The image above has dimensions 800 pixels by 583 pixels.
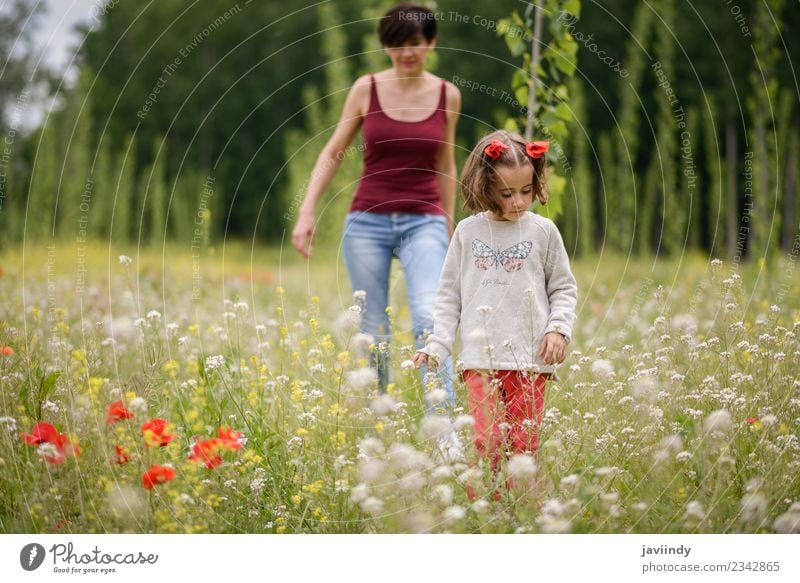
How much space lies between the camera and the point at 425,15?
4305mm

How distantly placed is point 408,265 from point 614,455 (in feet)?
4.88

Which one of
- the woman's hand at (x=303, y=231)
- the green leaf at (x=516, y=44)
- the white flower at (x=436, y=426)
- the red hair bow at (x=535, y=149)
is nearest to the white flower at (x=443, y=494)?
the white flower at (x=436, y=426)

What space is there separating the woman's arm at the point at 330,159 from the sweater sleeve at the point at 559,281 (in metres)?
1.42

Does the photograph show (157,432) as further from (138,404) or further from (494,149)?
(494,149)

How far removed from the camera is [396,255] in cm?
462

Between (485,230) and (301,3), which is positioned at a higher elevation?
(301,3)

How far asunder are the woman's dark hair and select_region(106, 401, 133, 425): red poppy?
2.21m

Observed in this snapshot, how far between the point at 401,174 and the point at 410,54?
61cm

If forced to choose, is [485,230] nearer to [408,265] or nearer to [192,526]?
[408,265]

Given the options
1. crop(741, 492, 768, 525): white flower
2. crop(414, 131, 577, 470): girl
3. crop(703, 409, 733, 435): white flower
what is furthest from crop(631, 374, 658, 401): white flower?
crop(741, 492, 768, 525): white flower

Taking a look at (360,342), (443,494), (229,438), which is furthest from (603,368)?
(229,438)

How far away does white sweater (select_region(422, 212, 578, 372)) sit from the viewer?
3.35m
